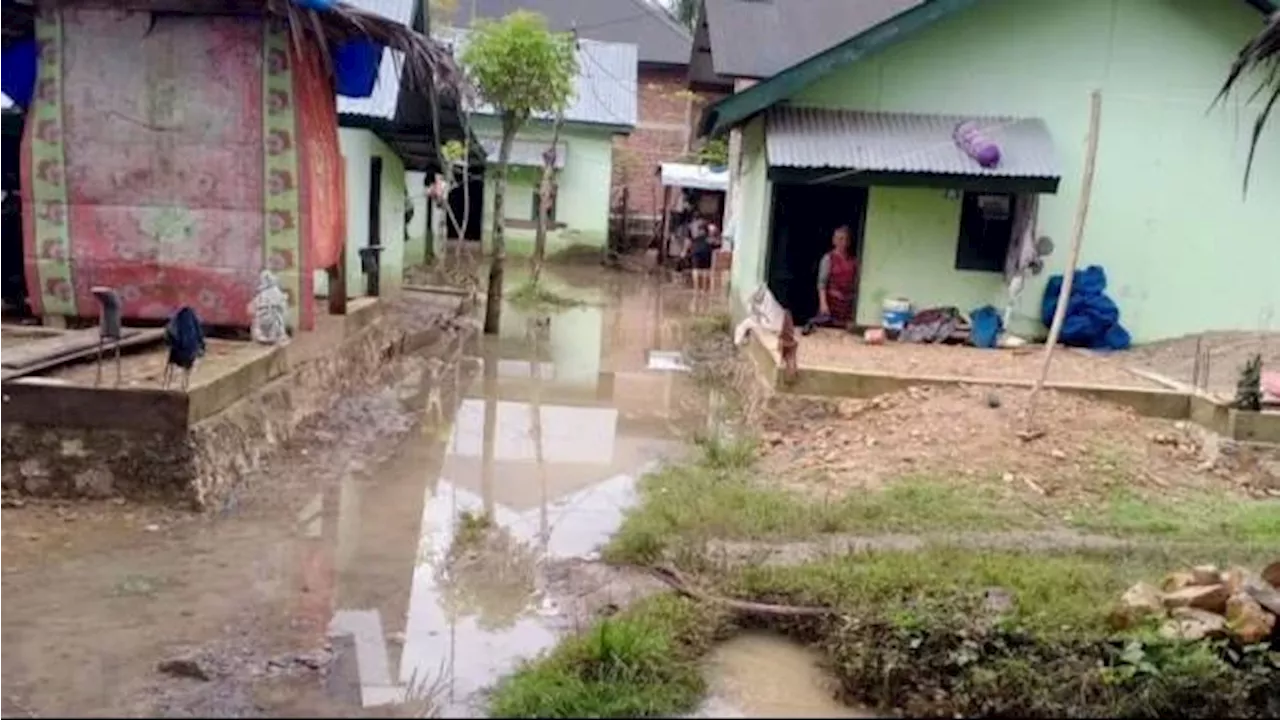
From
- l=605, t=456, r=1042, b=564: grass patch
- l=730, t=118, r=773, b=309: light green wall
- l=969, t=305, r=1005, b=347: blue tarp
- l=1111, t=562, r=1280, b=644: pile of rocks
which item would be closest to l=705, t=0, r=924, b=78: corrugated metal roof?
l=730, t=118, r=773, b=309: light green wall

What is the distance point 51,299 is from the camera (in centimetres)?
1001

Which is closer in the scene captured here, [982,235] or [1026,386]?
[1026,386]

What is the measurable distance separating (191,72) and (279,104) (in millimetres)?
717

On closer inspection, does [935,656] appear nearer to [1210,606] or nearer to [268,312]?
[1210,606]

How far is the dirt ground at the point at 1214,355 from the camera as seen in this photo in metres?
11.7

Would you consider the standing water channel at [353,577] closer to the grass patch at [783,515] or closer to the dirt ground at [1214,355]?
the grass patch at [783,515]

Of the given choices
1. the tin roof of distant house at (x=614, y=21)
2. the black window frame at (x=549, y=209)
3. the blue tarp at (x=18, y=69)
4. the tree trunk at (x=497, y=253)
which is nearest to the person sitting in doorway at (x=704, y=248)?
the black window frame at (x=549, y=209)

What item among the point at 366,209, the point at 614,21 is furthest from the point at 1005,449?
the point at 614,21

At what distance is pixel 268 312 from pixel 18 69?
3.23 metres

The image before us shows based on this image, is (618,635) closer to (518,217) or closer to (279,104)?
(279,104)

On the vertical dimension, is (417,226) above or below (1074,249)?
below

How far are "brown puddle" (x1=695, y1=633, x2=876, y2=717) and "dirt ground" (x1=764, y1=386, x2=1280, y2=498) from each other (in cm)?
296

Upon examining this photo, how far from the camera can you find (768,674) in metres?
5.47

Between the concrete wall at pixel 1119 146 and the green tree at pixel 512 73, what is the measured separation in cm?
377
